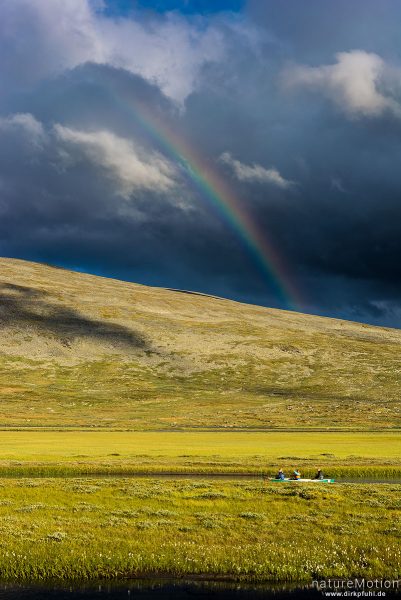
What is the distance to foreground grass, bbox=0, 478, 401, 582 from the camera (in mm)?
25406

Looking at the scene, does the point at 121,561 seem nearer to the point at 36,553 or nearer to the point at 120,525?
the point at 36,553

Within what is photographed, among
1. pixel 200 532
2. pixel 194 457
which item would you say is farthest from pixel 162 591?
pixel 194 457

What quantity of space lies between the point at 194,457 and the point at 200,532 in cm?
3802

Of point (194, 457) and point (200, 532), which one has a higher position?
point (194, 457)

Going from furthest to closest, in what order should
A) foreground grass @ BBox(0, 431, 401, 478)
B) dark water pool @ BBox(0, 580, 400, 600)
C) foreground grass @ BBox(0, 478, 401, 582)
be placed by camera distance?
foreground grass @ BBox(0, 431, 401, 478) < foreground grass @ BBox(0, 478, 401, 582) < dark water pool @ BBox(0, 580, 400, 600)

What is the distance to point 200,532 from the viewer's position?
31.2 meters

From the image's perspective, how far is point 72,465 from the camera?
2416 inches

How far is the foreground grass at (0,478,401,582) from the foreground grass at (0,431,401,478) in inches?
531

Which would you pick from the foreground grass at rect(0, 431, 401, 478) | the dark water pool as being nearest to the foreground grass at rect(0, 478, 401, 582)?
the dark water pool

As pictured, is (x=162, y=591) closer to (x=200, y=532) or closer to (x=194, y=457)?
(x=200, y=532)

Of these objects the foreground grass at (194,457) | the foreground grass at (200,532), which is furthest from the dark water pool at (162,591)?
the foreground grass at (194,457)

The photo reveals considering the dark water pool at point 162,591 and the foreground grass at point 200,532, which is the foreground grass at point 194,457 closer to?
the foreground grass at point 200,532

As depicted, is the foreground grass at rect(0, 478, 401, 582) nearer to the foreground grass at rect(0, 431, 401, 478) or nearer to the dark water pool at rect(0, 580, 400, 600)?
the dark water pool at rect(0, 580, 400, 600)

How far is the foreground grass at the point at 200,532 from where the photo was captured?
25406mm
